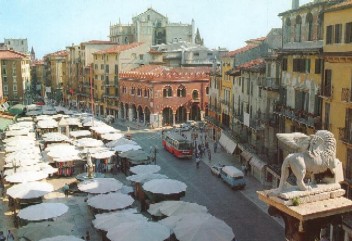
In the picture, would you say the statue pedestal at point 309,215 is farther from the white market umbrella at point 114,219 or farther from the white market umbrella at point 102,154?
the white market umbrella at point 102,154

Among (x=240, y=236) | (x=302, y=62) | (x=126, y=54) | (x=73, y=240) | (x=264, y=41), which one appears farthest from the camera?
(x=126, y=54)

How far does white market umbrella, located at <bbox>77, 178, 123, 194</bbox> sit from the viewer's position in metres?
33.7

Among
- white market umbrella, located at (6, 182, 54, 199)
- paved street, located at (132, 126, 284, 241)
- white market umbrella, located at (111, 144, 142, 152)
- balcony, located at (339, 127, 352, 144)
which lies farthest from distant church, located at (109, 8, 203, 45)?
balcony, located at (339, 127, 352, 144)

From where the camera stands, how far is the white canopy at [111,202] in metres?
30.0

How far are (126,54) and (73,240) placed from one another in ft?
224

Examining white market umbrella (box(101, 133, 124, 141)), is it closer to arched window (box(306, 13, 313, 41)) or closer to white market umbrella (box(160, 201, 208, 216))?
white market umbrella (box(160, 201, 208, 216))

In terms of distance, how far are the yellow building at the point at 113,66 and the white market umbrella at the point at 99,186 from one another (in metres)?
54.8

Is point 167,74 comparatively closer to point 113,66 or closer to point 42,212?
point 113,66

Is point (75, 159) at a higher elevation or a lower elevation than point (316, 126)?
lower

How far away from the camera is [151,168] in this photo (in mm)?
40375

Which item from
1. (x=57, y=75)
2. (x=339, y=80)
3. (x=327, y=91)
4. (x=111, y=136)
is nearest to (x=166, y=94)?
(x=111, y=136)

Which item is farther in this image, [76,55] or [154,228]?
[76,55]

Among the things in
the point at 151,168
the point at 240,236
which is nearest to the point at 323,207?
the point at 240,236

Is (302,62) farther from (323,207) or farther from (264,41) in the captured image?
(323,207)
